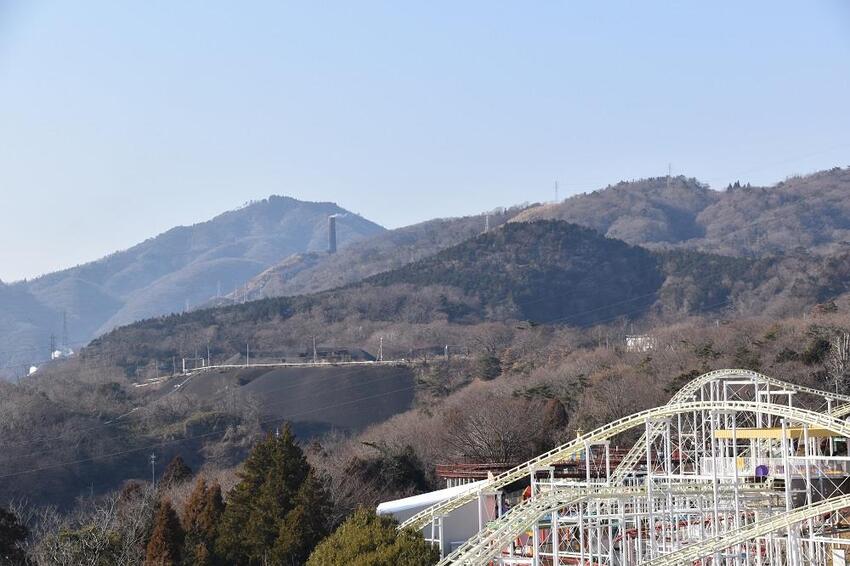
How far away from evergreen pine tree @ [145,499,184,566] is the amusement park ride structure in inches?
343

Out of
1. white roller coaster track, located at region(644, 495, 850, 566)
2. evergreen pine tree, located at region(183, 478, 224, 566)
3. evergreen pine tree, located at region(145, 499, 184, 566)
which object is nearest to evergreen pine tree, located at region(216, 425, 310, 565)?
evergreen pine tree, located at region(183, 478, 224, 566)

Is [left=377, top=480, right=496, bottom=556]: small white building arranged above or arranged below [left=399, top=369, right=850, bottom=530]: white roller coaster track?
below

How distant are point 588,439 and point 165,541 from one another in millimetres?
15202

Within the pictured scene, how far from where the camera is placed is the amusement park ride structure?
121 feet

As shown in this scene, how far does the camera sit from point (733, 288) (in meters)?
155

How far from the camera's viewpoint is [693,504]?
165 feet

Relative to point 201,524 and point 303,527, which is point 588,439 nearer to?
point 303,527

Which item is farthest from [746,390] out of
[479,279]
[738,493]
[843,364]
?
[479,279]

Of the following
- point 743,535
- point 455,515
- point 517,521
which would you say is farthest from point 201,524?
point 743,535

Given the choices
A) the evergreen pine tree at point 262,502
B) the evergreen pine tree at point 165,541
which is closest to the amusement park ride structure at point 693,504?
the evergreen pine tree at point 262,502

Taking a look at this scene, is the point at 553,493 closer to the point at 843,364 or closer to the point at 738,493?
the point at 738,493

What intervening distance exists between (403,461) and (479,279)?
106835 mm

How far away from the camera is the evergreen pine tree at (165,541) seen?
4650 cm

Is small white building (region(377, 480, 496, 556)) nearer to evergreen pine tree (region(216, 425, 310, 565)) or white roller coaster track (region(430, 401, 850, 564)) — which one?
white roller coaster track (region(430, 401, 850, 564))
